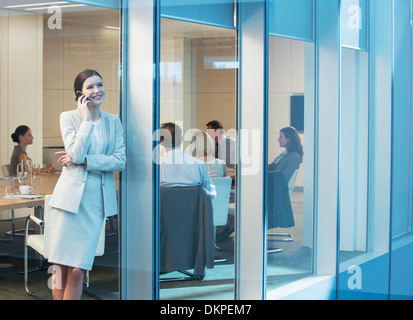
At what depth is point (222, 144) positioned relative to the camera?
4.10 m

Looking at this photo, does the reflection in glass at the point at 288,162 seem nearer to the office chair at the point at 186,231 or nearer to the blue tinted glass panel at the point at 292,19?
the blue tinted glass panel at the point at 292,19

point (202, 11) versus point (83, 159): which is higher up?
point (202, 11)

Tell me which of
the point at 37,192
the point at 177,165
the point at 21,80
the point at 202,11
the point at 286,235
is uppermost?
the point at 202,11

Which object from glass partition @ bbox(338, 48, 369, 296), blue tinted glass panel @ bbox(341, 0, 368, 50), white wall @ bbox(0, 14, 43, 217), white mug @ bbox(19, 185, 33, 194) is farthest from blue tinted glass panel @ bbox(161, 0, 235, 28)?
white mug @ bbox(19, 185, 33, 194)

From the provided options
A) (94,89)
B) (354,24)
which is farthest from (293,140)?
(94,89)

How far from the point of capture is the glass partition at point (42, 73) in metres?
3.24

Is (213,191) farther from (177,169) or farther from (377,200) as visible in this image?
(377,200)

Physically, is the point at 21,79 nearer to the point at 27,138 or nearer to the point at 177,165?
the point at 27,138

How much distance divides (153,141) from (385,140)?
1.98m

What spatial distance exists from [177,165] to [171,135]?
21 cm

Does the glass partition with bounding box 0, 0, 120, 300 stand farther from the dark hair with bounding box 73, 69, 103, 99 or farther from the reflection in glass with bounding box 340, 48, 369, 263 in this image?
the reflection in glass with bounding box 340, 48, 369, 263

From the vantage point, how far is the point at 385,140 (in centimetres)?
474

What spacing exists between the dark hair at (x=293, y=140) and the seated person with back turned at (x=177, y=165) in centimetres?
77

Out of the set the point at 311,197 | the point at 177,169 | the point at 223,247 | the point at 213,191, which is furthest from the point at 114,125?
the point at 311,197
